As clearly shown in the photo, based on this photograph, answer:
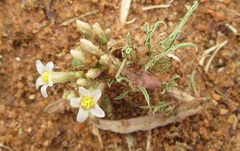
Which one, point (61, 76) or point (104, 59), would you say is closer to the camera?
point (104, 59)

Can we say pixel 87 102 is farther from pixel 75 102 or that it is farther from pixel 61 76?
pixel 61 76

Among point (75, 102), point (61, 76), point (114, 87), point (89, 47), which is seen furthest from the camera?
point (114, 87)

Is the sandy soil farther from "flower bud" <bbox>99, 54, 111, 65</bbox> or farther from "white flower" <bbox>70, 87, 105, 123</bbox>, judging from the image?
"flower bud" <bbox>99, 54, 111, 65</bbox>

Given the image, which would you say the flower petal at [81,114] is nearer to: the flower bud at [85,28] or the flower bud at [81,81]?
the flower bud at [81,81]

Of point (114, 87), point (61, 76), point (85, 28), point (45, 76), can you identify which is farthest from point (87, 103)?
point (114, 87)

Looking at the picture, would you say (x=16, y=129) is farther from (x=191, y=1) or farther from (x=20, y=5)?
(x=191, y=1)

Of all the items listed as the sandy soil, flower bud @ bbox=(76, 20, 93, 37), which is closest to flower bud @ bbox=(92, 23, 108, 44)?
flower bud @ bbox=(76, 20, 93, 37)

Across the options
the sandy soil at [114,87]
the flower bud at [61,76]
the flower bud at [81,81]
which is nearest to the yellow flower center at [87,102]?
the flower bud at [81,81]
